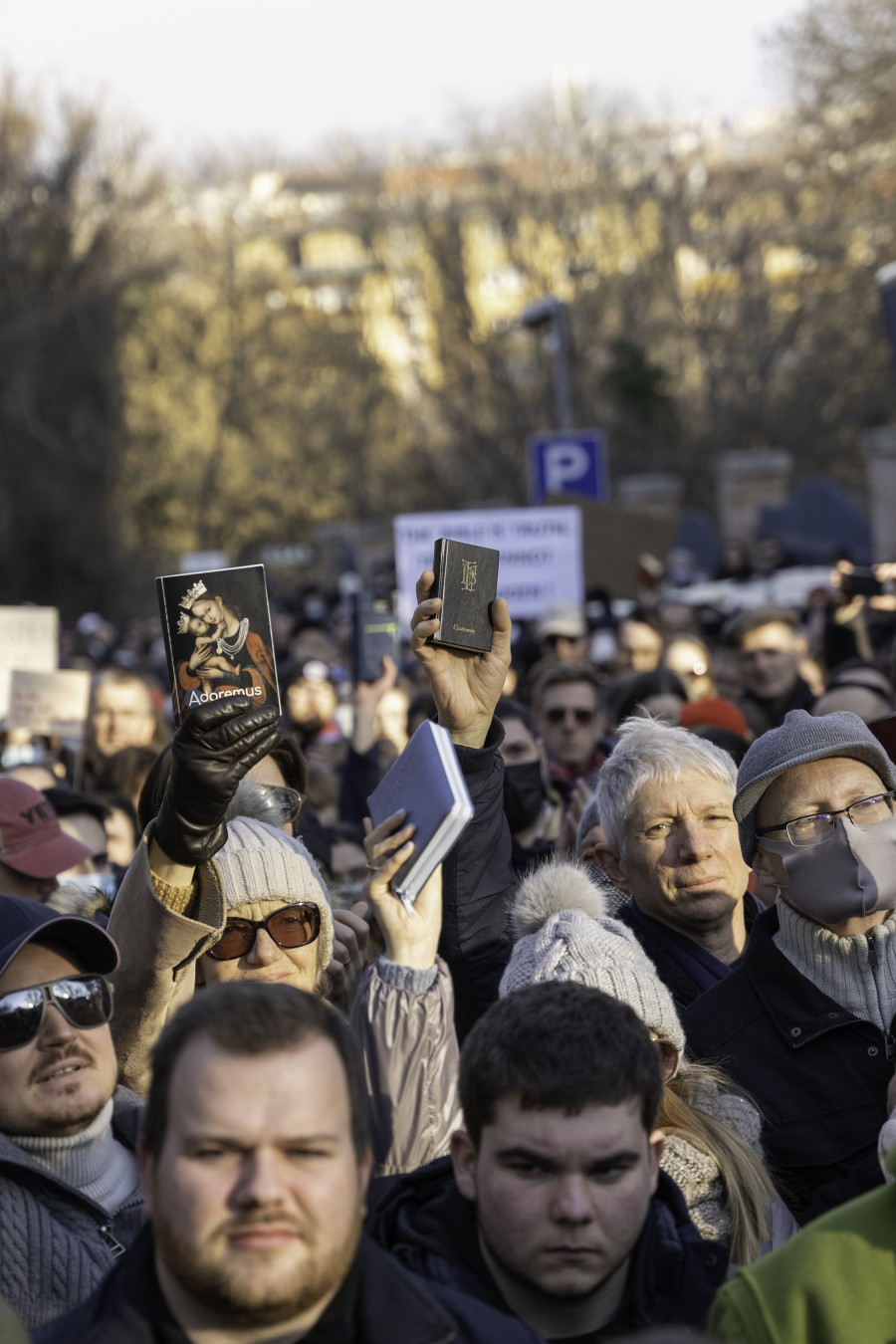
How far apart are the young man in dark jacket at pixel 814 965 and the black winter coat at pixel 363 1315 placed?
1.10 metres

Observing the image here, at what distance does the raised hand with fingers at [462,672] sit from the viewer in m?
3.78

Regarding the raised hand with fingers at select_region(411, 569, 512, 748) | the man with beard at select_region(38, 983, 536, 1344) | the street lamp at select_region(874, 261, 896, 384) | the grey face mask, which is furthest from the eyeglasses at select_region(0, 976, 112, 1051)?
the street lamp at select_region(874, 261, 896, 384)

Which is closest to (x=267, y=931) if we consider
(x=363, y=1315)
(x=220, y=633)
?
(x=220, y=633)

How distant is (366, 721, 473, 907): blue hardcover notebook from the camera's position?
2.86m

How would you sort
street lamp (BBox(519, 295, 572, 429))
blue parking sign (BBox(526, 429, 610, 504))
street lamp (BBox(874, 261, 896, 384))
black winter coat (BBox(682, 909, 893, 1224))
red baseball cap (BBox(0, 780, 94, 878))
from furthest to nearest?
1. street lamp (BBox(519, 295, 572, 429))
2. blue parking sign (BBox(526, 429, 610, 504))
3. street lamp (BBox(874, 261, 896, 384))
4. red baseball cap (BBox(0, 780, 94, 878))
5. black winter coat (BBox(682, 909, 893, 1224))

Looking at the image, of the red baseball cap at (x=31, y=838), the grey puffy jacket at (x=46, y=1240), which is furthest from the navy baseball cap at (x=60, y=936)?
the red baseball cap at (x=31, y=838)

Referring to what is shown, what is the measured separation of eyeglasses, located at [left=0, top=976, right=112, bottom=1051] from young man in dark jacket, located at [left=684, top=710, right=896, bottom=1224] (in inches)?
50.2

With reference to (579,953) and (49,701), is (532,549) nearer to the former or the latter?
(49,701)

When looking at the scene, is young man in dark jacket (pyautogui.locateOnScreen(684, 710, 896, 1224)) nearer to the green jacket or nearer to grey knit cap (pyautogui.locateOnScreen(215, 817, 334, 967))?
grey knit cap (pyautogui.locateOnScreen(215, 817, 334, 967))

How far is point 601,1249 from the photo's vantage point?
2676 millimetres

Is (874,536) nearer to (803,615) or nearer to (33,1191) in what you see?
(803,615)

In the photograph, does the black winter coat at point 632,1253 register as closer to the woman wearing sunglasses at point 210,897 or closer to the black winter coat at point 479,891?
the woman wearing sunglasses at point 210,897

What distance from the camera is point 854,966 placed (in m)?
3.71

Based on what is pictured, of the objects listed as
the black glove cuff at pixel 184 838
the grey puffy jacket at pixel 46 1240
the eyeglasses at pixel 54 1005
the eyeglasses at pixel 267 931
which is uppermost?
the black glove cuff at pixel 184 838
